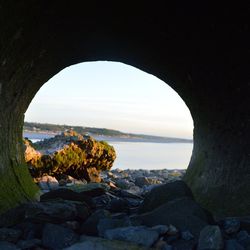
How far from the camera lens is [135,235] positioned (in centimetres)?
356

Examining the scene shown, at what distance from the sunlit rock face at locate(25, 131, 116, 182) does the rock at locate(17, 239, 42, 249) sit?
5413 mm

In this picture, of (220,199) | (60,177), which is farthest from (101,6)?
(60,177)

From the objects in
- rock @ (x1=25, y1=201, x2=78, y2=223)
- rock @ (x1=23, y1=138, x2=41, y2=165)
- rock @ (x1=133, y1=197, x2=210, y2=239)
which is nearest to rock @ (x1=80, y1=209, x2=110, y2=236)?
rock @ (x1=25, y1=201, x2=78, y2=223)

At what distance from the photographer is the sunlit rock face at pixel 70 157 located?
359 inches

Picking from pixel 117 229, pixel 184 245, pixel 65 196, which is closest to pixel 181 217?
pixel 184 245

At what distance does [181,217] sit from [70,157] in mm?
6115

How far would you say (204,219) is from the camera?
4.05 metres

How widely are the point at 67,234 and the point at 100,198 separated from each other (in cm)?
221

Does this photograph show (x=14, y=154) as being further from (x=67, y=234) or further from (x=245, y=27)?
(x=245, y=27)

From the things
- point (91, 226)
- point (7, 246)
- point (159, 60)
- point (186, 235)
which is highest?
point (159, 60)

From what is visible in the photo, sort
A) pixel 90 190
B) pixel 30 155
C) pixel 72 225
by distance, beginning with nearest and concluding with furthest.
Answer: pixel 72 225 → pixel 90 190 → pixel 30 155

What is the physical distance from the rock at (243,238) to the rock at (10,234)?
6.76ft

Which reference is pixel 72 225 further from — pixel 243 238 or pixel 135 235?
pixel 243 238

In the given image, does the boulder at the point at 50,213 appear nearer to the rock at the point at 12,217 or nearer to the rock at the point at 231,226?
the rock at the point at 12,217
